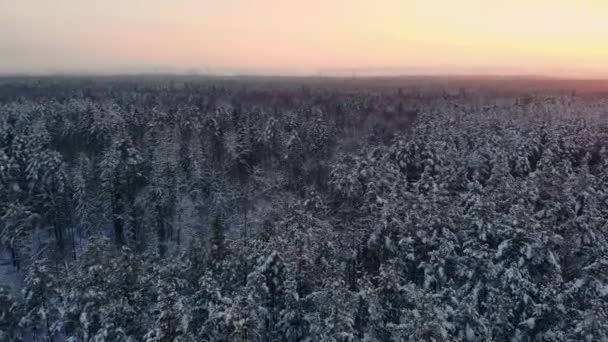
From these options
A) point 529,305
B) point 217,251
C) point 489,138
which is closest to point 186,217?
point 217,251

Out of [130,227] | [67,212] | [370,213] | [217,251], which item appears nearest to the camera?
[217,251]

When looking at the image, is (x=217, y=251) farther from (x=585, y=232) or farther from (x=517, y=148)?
(x=517, y=148)

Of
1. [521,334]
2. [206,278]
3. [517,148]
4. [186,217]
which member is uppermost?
[517,148]

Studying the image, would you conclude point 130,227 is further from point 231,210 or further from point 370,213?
point 370,213

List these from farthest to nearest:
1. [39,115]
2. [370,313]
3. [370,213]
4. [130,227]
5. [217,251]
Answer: [39,115] → [130,227] → [370,213] → [217,251] → [370,313]

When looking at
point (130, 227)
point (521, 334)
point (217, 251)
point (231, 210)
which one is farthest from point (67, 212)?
point (521, 334)

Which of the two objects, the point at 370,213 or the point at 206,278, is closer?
the point at 206,278

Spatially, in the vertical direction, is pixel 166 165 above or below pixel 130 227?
above
